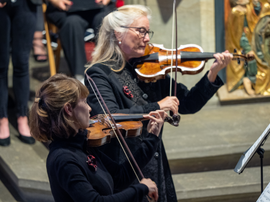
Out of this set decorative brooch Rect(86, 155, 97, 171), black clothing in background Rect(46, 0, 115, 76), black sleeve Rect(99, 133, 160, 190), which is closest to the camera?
decorative brooch Rect(86, 155, 97, 171)

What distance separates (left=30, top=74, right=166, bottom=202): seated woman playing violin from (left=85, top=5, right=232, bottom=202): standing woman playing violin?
42cm

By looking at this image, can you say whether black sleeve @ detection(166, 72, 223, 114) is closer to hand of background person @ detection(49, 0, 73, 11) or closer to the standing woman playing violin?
the standing woman playing violin

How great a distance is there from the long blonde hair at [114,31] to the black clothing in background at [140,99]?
76 mm

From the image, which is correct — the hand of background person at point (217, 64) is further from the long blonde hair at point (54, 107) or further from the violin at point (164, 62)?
the long blonde hair at point (54, 107)

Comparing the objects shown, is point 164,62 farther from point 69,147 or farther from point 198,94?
point 69,147

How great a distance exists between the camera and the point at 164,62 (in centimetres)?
A: 198

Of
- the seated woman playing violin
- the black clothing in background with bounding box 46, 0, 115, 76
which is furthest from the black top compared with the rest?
the black clothing in background with bounding box 46, 0, 115, 76

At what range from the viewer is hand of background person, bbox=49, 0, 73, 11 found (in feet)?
10.7

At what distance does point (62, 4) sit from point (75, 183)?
2430mm

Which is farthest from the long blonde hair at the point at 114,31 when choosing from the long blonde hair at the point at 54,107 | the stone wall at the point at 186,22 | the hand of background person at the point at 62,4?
the stone wall at the point at 186,22

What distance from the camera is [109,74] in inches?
71.8

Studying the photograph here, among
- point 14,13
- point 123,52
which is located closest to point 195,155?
point 123,52

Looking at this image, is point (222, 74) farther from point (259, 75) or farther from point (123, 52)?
point (123, 52)

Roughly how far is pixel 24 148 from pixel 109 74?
1.49m
